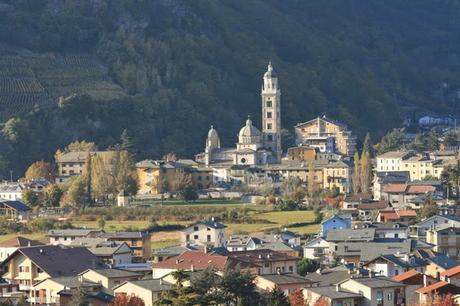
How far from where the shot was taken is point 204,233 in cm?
7881

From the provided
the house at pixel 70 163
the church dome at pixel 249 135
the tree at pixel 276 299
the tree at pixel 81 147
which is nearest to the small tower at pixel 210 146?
the church dome at pixel 249 135

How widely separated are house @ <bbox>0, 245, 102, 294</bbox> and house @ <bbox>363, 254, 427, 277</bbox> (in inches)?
347

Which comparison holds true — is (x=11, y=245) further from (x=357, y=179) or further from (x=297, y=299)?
(x=357, y=179)

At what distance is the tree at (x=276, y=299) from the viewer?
51719mm

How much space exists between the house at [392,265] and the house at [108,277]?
7704mm

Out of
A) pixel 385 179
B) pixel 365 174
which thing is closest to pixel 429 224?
pixel 385 179

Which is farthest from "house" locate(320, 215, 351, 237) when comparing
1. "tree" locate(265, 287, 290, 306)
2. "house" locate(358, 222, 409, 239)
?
"tree" locate(265, 287, 290, 306)

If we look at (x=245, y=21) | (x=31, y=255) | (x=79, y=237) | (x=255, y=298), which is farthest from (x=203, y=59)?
(x=255, y=298)

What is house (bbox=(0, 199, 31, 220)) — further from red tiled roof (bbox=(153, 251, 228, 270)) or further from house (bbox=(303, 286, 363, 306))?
house (bbox=(303, 286, 363, 306))

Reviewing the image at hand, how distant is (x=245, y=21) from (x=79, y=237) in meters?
97.2

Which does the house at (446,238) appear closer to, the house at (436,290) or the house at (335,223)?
the house at (335,223)

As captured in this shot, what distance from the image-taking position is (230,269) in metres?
56.2

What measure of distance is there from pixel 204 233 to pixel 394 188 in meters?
19.3

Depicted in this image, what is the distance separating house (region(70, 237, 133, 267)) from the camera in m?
68.8
